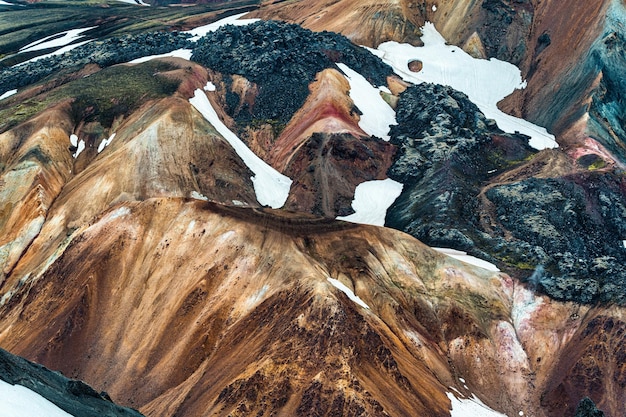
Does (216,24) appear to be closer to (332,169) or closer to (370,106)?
(370,106)

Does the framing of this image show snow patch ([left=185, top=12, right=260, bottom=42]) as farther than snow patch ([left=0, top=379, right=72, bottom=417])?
Yes

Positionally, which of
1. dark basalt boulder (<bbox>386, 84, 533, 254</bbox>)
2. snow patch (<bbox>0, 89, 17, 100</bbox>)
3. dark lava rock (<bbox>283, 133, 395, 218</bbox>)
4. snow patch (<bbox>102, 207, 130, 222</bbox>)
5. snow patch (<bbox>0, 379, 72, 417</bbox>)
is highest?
snow patch (<bbox>0, 379, 72, 417</bbox>)

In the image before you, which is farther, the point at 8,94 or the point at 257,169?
the point at 8,94

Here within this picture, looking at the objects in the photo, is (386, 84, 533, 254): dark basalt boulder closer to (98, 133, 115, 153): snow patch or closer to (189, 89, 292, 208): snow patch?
(189, 89, 292, 208): snow patch

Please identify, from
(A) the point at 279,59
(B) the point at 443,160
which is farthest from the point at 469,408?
(A) the point at 279,59

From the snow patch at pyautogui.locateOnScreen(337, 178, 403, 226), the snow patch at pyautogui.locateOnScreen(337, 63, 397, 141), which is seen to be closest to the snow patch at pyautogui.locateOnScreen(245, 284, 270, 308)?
the snow patch at pyautogui.locateOnScreen(337, 178, 403, 226)

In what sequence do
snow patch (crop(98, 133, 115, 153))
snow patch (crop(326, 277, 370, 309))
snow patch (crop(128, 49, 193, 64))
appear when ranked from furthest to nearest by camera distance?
snow patch (crop(128, 49, 193, 64))
snow patch (crop(98, 133, 115, 153))
snow patch (crop(326, 277, 370, 309))

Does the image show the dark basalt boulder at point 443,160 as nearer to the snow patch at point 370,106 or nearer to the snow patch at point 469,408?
the snow patch at point 370,106
